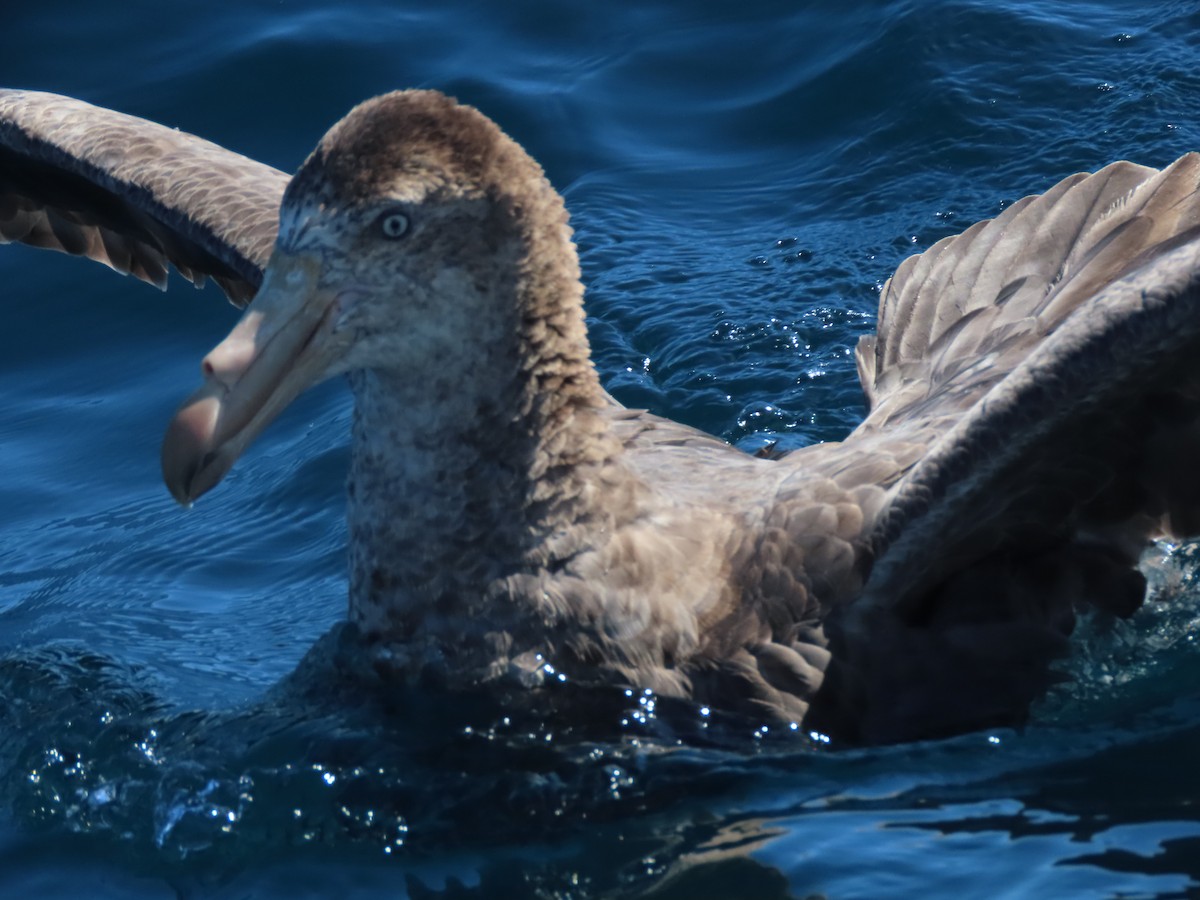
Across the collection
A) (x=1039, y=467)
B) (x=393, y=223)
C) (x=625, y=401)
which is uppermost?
(x=393, y=223)

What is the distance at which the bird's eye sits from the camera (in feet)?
14.0

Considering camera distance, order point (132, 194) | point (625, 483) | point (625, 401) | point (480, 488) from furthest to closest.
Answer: point (625, 401)
point (132, 194)
point (625, 483)
point (480, 488)

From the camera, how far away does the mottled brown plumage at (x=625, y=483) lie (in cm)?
425

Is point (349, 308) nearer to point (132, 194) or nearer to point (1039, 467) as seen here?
point (1039, 467)

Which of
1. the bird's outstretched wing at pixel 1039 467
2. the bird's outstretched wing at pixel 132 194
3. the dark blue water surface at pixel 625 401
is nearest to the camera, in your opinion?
the bird's outstretched wing at pixel 1039 467

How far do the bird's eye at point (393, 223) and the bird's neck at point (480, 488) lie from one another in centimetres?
35

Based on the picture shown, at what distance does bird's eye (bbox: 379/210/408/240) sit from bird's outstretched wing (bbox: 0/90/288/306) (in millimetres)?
1665

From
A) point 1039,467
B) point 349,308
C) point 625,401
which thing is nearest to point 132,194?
point 625,401

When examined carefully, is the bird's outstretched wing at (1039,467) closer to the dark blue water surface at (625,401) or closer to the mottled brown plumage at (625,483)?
the mottled brown plumage at (625,483)

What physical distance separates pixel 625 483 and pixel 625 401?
2.56 metres

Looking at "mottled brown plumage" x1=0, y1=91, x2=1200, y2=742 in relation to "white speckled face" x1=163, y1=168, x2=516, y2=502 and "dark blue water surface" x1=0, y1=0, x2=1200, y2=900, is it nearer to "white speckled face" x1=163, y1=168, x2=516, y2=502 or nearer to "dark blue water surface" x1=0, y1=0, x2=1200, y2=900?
"white speckled face" x1=163, y1=168, x2=516, y2=502

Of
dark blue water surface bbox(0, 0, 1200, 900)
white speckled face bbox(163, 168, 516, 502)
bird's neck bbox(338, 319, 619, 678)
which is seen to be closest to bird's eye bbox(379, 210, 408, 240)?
white speckled face bbox(163, 168, 516, 502)

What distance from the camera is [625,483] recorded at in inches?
183

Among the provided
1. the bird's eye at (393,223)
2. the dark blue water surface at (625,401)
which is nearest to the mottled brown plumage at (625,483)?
the bird's eye at (393,223)
